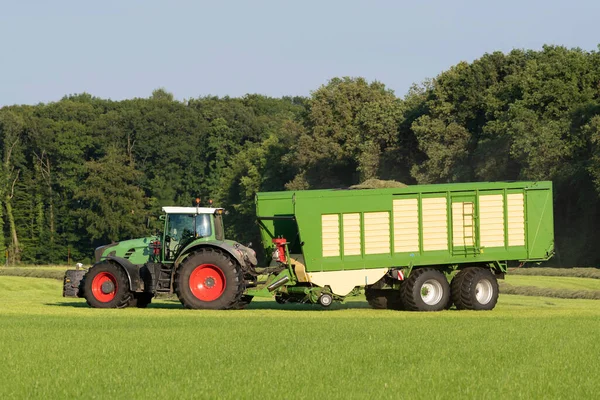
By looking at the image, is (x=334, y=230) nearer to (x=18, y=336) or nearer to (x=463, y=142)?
(x=18, y=336)

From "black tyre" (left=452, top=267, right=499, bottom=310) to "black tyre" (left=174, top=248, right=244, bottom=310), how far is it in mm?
5447

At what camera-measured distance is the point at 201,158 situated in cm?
12631

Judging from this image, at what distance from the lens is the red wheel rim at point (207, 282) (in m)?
27.8

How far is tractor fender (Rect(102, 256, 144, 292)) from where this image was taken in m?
28.5

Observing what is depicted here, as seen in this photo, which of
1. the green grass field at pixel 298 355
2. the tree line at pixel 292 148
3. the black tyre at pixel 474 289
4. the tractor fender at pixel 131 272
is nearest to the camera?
the green grass field at pixel 298 355

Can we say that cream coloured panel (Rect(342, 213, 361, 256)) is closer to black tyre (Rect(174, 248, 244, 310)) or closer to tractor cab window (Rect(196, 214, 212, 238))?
black tyre (Rect(174, 248, 244, 310))

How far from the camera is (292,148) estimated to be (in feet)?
313

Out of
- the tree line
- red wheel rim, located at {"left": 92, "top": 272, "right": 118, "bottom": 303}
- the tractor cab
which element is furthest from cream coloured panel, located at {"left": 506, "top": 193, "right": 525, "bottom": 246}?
the tree line

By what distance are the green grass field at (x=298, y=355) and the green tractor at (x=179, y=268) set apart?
99 centimetres

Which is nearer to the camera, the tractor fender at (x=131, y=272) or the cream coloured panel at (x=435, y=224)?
the cream coloured panel at (x=435, y=224)

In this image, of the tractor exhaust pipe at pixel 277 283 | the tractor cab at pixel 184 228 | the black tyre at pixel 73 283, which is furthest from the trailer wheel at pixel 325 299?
the black tyre at pixel 73 283

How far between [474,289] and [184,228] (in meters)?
7.59

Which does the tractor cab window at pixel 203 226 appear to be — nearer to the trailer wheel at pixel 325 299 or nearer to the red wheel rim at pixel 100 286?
the red wheel rim at pixel 100 286

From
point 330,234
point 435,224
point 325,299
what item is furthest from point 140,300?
point 435,224
